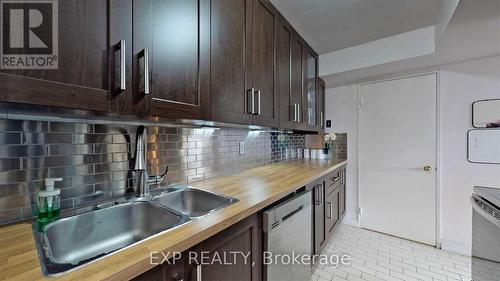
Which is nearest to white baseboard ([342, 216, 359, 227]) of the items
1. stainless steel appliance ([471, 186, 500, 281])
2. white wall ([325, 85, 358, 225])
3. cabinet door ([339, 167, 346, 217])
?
white wall ([325, 85, 358, 225])

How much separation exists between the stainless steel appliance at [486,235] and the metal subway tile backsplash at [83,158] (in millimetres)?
1609

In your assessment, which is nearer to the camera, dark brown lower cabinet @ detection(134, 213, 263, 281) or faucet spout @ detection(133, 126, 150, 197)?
dark brown lower cabinet @ detection(134, 213, 263, 281)

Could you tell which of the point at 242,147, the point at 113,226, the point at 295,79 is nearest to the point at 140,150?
the point at 113,226

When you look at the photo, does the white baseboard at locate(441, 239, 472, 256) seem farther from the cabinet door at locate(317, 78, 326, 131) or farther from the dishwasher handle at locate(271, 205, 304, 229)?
the dishwasher handle at locate(271, 205, 304, 229)

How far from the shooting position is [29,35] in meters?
0.57

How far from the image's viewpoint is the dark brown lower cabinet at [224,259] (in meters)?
0.65

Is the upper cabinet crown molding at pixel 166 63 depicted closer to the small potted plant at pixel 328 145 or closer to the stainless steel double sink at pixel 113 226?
the stainless steel double sink at pixel 113 226

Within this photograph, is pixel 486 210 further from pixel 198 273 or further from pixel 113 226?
pixel 113 226

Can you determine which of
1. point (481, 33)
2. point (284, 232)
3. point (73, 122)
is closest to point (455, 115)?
point (481, 33)

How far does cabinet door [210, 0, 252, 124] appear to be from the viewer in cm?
113

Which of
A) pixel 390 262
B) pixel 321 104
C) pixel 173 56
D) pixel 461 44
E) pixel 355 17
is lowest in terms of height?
pixel 390 262

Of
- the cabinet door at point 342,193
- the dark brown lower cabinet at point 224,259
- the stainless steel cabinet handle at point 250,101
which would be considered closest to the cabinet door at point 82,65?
the dark brown lower cabinet at point 224,259

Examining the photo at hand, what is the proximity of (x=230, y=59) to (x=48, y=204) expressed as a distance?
1.06 meters

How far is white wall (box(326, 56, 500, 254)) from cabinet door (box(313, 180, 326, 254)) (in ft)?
4.75
